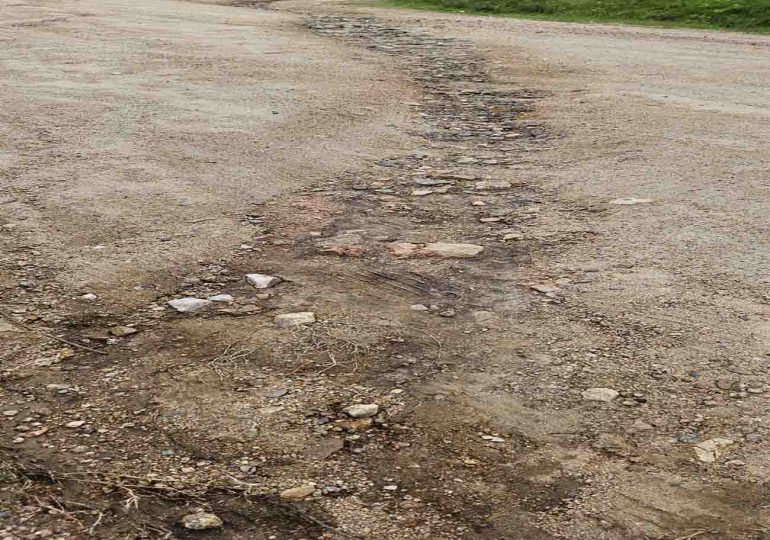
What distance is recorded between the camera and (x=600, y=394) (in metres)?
3.76

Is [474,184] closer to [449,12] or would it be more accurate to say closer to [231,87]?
[231,87]

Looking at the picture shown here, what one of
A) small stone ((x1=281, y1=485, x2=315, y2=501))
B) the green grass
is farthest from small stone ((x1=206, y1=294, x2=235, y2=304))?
the green grass

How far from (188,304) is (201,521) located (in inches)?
69.6

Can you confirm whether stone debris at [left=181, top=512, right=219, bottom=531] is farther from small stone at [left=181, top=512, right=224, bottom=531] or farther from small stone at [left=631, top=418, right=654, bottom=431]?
small stone at [left=631, top=418, right=654, bottom=431]

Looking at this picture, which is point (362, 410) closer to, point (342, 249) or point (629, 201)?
point (342, 249)

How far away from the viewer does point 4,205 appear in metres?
5.93

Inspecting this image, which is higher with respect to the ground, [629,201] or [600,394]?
[629,201]

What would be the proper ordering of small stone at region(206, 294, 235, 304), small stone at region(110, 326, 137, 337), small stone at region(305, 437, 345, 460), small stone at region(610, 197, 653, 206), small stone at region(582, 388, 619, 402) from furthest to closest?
small stone at region(610, 197, 653, 206), small stone at region(206, 294, 235, 304), small stone at region(110, 326, 137, 337), small stone at region(582, 388, 619, 402), small stone at region(305, 437, 345, 460)

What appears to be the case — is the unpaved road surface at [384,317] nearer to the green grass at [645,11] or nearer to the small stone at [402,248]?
the small stone at [402,248]

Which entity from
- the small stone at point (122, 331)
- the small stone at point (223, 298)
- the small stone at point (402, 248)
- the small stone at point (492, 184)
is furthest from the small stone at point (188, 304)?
the small stone at point (492, 184)

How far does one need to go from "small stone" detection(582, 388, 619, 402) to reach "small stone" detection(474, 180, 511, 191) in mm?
3028

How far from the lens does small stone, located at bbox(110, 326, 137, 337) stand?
13.9 feet

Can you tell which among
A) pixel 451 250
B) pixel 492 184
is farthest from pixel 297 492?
pixel 492 184

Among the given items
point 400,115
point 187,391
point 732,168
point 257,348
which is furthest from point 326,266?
point 400,115
